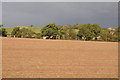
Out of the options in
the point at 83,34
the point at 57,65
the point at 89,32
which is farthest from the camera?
the point at 83,34

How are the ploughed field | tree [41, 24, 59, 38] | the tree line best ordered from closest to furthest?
the ploughed field, the tree line, tree [41, 24, 59, 38]

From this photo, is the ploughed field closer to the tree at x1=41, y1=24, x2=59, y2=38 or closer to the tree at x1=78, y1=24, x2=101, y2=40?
the tree at x1=78, y1=24, x2=101, y2=40

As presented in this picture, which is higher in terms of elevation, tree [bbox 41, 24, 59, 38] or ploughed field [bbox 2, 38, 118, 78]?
tree [bbox 41, 24, 59, 38]

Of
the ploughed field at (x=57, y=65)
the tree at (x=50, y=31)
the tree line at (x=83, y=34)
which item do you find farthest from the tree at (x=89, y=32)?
the ploughed field at (x=57, y=65)

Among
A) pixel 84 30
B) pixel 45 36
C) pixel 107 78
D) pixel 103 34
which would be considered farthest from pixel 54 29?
pixel 107 78

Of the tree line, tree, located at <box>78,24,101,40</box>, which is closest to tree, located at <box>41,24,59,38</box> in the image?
the tree line

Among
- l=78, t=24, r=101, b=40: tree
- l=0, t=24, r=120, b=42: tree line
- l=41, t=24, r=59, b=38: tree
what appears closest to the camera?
l=0, t=24, r=120, b=42: tree line

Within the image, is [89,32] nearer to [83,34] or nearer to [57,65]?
[83,34]

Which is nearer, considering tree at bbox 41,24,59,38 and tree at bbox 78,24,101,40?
tree at bbox 78,24,101,40

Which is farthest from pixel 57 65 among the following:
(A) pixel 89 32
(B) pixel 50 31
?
(B) pixel 50 31

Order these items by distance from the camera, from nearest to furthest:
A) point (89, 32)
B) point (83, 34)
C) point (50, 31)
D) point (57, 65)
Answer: point (57, 65), point (89, 32), point (83, 34), point (50, 31)

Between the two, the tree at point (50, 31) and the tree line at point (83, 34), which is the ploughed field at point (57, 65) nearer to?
the tree line at point (83, 34)

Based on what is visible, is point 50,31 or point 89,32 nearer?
point 89,32

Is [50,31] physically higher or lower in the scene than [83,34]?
higher
